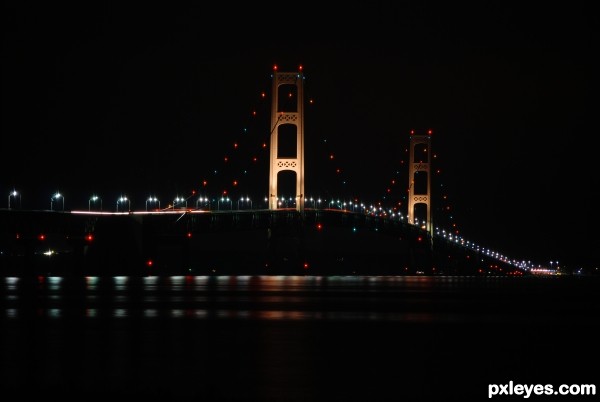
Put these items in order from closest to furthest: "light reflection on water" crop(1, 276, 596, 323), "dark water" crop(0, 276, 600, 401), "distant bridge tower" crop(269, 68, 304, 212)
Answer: "dark water" crop(0, 276, 600, 401), "light reflection on water" crop(1, 276, 596, 323), "distant bridge tower" crop(269, 68, 304, 212)

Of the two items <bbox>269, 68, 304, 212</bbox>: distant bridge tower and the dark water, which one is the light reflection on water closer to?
the dark water

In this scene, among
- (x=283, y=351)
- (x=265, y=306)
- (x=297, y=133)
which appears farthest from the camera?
(x=297, y=133)

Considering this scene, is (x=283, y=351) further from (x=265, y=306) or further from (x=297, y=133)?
(x=297, y=133)

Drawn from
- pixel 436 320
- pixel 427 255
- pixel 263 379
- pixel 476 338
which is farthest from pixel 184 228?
pixel 263 379

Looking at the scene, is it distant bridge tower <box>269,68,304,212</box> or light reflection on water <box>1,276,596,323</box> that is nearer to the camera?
light reflection on water <box>1,276,596,323</box>

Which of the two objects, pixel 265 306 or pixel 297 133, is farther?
pixel 297 133

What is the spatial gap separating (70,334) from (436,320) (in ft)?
24.9

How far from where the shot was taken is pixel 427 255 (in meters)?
76.9

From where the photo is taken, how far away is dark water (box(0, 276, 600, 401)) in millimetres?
12055

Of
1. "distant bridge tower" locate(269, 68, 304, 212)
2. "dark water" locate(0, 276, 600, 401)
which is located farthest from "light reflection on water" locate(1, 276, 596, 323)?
"distant bridge tower" locate(269, 68, 304, 212)

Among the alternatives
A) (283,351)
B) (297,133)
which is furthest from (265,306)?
(297,133)

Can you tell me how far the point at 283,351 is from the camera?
15555 millimetres

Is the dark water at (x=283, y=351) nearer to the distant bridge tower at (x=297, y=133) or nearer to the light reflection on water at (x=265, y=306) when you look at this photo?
the light reflection on water at (x=265, y=306)

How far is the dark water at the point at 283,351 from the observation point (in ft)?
39.5
